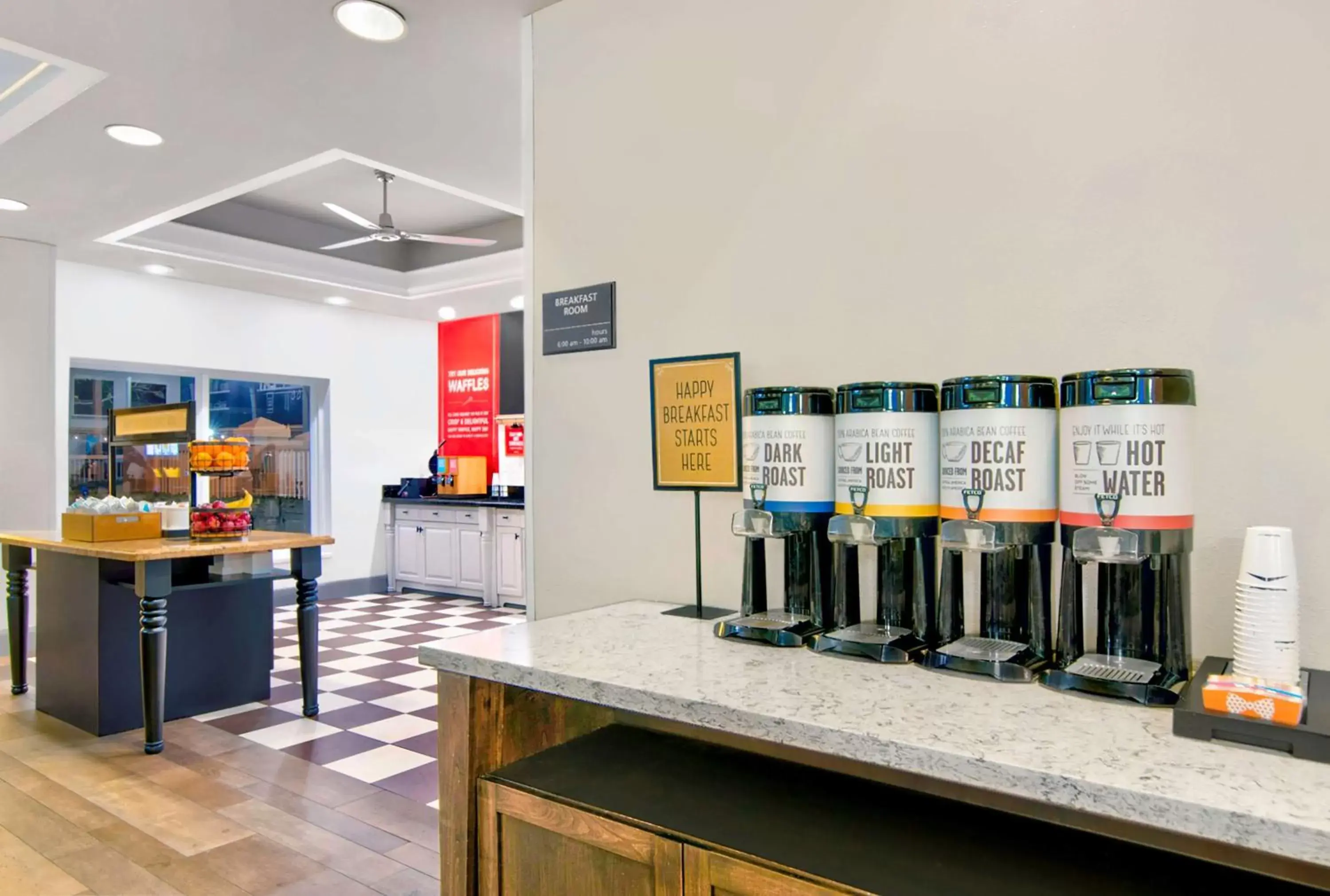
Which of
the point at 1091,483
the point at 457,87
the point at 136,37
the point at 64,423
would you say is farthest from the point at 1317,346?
the point at 64,423

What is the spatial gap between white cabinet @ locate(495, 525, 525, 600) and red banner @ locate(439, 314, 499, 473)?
105cm

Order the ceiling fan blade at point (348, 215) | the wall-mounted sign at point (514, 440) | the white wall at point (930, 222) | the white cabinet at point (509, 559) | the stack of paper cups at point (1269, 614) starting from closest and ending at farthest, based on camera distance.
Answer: the stack of paper cups at point (1269, 614)
the white wall at point (930, 222)
the ceiling fan blade at point (348, 215)
the white cabinet at point (509, 559)
the wall-mounted sign at point (514, 440)

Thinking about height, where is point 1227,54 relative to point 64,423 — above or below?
above

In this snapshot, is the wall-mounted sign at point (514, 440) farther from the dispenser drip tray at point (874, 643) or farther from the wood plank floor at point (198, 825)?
the dispenser drip tray at point (874, 643)

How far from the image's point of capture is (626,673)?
1235 millimetres

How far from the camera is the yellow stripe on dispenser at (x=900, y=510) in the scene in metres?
1.29

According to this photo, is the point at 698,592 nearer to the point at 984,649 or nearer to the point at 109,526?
the point at 984,649

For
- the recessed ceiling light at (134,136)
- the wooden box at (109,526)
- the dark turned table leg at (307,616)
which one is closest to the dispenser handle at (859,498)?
the dark turned table leg at (307,616)

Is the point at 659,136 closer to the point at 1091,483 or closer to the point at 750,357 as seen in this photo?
the point at 750,357

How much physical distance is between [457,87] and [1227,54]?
2.31 meters

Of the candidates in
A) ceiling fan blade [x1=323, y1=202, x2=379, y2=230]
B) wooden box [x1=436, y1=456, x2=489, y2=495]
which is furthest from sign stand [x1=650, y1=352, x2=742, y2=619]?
wooden box [x1=436, y1=456, x2=489, y2=495]

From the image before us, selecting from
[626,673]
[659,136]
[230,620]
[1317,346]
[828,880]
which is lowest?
[230,620]

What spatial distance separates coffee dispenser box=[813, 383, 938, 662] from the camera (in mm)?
1291

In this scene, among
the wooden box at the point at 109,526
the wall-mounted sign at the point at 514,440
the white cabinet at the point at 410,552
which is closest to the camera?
the wooden box at the point at 109,526
